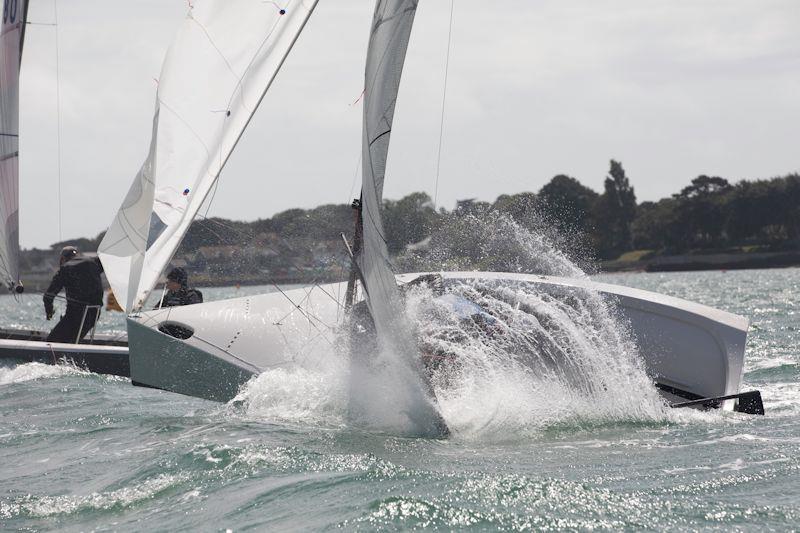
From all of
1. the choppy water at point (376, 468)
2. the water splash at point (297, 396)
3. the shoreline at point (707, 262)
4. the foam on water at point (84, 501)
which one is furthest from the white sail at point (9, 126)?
the shoreline at point (707, 262)

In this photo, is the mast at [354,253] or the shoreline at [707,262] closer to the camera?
the mast at [354,253]

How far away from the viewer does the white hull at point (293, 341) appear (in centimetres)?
752

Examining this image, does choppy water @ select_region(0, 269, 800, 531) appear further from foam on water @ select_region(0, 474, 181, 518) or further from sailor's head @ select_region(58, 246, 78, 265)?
sailor's head @ select_region(58, 246, 78, 265)

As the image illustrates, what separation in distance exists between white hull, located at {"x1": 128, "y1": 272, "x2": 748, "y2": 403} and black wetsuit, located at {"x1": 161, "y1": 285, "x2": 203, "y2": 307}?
1.20 m

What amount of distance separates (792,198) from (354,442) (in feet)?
266

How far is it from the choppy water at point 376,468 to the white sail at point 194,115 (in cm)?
135

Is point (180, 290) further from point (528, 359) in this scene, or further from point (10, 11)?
point (10, 11)

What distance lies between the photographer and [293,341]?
7.60 metres

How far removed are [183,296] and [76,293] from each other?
2704 millimetres

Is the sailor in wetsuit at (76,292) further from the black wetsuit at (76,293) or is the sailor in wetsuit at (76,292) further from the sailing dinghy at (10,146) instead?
the sailing dinghy at (10,146)

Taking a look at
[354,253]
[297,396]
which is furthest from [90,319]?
[354,253]

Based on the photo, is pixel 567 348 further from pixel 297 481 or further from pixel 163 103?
pixel 163 103

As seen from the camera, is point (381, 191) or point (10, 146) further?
point (10, 146)

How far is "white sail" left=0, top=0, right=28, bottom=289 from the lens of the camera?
13.5 metres
